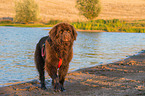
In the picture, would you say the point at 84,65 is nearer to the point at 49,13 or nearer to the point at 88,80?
the point at 88,80

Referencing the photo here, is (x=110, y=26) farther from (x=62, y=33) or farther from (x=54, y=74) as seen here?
(x=62, y=33)

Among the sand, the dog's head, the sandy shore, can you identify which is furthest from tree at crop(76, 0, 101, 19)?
the dog's head

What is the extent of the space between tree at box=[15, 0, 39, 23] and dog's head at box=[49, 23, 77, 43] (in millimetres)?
60041

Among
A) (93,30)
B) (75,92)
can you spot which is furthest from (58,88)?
(93,30)

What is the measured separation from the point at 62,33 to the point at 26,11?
60744mm

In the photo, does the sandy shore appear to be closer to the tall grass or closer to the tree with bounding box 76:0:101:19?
the tall grass

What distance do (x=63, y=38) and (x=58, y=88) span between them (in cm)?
140

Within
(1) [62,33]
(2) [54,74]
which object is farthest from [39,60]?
(1) [62,33]

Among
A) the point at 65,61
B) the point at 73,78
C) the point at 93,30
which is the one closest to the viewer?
the point at 65,61

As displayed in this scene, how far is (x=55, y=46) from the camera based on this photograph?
19.6 feet

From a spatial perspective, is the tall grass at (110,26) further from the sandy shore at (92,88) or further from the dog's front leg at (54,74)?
the dog's front leg at (54,74)

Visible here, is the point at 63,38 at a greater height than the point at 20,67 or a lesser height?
greater

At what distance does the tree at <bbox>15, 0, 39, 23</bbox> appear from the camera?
2549 inches

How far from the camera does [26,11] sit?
64812mm
